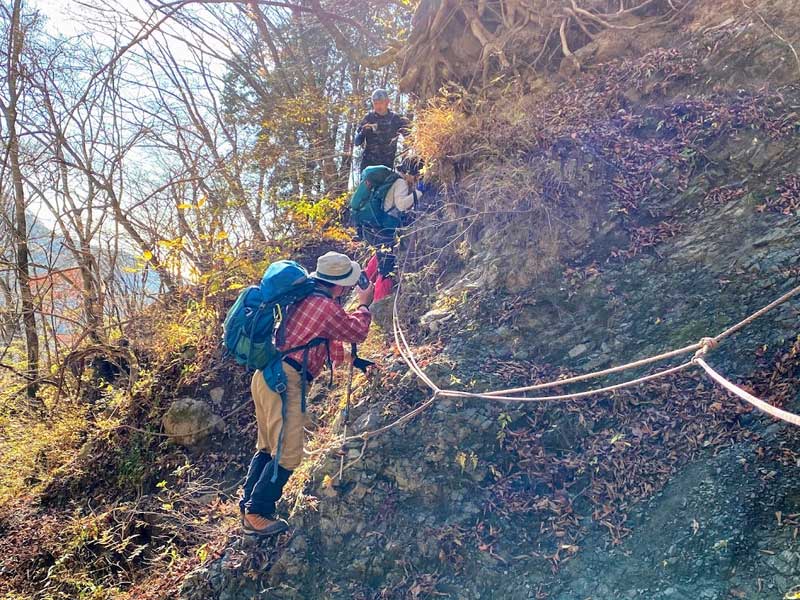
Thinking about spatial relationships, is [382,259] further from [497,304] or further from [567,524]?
[567,524]

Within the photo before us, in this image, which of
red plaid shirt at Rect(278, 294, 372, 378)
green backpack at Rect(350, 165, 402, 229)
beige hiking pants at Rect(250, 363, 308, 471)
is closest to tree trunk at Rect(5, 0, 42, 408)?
green backpack at Rect(350, 165, 402, 229)

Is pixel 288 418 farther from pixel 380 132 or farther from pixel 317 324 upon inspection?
pixel 380 132

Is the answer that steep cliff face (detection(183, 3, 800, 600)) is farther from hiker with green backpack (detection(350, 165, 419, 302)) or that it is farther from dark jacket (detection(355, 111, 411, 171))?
dark jacket (detection(355, 111, 411, 171))

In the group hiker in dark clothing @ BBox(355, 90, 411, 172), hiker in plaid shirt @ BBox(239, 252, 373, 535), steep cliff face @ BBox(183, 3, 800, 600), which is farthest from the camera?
hiker in dark clothing @ BBox(355, 90, 411, 172)

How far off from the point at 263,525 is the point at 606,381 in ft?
9.48

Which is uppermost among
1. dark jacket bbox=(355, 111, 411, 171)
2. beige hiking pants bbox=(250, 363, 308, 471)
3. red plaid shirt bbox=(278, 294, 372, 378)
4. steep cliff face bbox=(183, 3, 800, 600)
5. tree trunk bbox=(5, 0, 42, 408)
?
tree trunk bbox=(5, 0, 42, 408)

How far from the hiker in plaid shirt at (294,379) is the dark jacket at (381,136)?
3.67m

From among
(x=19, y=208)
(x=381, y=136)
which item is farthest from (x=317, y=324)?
(x=19, y=208)

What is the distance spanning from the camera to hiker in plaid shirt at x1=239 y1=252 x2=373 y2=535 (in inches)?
162

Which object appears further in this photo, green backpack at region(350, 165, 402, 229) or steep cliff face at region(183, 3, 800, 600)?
green backpack at region(350, 165, 402, 229)

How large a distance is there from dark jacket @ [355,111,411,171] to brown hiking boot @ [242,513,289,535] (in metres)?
5.09

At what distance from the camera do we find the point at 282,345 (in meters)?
4.14

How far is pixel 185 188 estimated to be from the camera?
38.0 feet

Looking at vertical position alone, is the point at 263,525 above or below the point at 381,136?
A: below
